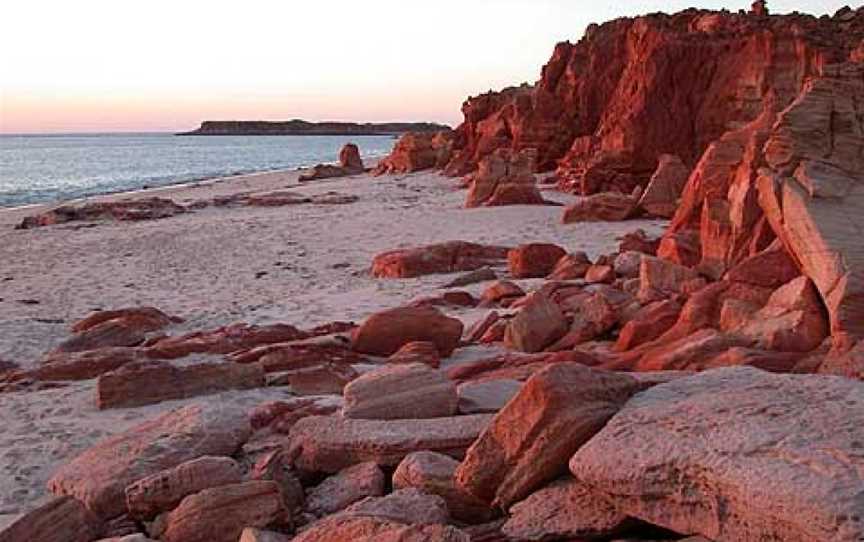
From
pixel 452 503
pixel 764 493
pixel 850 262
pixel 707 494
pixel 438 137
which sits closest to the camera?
pixel 764 493

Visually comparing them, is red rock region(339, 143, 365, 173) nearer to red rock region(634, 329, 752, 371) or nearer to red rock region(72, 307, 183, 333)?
red rock region(72, 307, 183, 333)

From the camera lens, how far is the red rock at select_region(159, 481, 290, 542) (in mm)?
4688

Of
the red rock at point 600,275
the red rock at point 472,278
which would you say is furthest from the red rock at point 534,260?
the red rock at point 600,275

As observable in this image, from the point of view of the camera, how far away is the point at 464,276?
13.5 m

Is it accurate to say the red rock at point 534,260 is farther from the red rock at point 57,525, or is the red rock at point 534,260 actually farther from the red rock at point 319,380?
the red rock at point 57,525

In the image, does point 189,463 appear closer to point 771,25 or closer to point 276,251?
point 276,251

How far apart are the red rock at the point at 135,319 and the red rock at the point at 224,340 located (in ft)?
2.83

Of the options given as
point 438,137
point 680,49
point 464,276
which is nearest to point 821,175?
point 464,276

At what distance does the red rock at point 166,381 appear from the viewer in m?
7.82

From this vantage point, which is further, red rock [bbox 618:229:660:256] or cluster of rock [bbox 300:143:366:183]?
cluster of rock [bbox 300:143:366:183]

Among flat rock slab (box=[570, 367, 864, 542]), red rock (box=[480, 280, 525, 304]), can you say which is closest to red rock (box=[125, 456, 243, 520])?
flat rock slab (box=[570, 367, 864, 542])

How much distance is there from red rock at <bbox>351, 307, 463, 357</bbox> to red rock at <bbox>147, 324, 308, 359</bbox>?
4.05 feet

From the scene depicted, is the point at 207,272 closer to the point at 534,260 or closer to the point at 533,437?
the point at 534,260

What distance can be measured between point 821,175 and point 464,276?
6.66m
